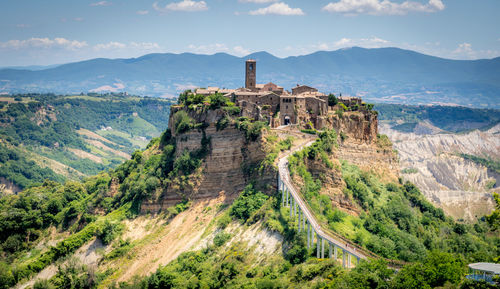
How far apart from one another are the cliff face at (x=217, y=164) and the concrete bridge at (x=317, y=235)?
885 centimetres

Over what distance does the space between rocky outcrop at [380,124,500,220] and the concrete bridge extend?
50.2 m

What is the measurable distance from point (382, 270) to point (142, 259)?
30.7 metres

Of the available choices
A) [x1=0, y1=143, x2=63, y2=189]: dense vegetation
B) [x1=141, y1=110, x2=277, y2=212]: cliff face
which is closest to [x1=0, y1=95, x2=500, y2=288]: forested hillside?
[x1=141, y1=110, x2=277, y2=212]: cliff face

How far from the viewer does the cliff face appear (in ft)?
176

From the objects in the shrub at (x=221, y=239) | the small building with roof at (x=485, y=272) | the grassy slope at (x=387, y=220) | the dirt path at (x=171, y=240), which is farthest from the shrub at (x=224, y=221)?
the small building with roof at (x=485, y=272)

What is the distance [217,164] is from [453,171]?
87.2 metres

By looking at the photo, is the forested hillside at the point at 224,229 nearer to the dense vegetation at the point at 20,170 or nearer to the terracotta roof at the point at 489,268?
the terracotta roof at the point at 489,268

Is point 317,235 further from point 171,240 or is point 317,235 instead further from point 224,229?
point 171,240

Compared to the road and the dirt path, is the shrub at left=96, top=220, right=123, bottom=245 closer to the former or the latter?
the dirt path

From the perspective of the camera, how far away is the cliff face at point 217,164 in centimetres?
5369

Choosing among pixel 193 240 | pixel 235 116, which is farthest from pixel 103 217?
pixel 235 116

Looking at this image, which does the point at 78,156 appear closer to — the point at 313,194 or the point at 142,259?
the point at 142,259

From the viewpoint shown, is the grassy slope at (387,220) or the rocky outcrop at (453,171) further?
the rocky outcrop at (453,171)

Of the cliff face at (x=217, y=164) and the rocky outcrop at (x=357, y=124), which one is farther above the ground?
the rocky outcrop at (x=357, y=124)
